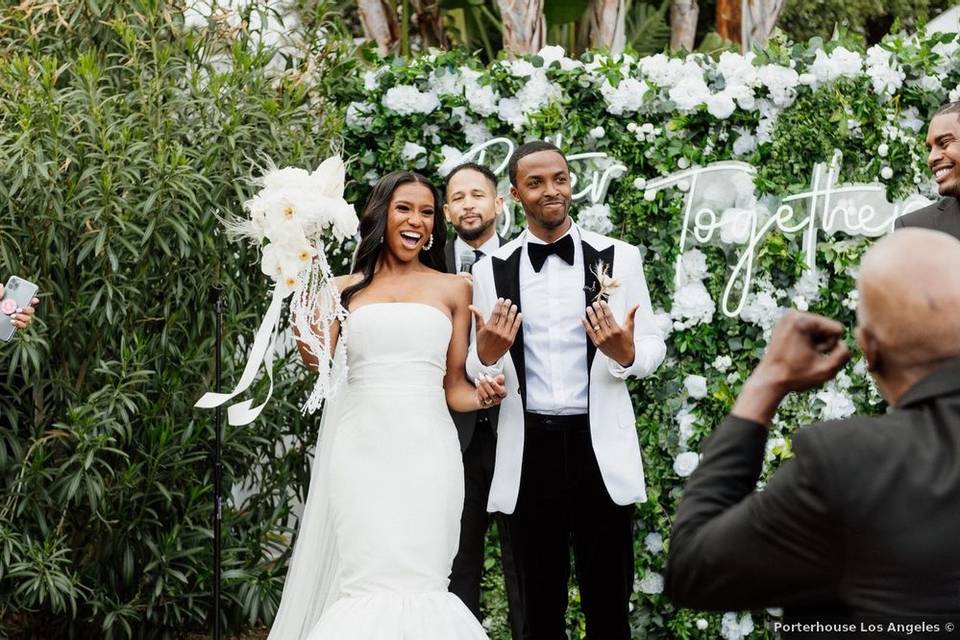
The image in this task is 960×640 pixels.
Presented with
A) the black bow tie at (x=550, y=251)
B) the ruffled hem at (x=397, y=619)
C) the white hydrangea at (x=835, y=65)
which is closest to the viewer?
the ruffled hem at (x=397, y=619)

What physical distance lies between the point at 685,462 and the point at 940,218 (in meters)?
1.81

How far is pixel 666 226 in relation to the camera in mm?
6047

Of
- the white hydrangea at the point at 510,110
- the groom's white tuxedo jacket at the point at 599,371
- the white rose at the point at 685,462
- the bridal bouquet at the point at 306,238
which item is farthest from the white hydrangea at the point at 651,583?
the white hydrangea at the point at 510,110

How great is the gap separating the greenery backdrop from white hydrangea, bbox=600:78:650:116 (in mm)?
11

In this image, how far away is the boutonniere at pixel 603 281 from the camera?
467 centimetres

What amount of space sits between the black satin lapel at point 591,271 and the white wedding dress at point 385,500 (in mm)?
556

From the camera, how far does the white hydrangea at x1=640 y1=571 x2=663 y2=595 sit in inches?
234

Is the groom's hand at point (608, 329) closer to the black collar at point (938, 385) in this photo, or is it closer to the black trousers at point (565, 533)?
the black trousers at point (565, 533)

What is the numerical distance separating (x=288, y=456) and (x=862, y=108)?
3312mm

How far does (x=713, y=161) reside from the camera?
6.00 m

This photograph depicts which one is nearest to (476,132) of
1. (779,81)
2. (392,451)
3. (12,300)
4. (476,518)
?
(779,81)

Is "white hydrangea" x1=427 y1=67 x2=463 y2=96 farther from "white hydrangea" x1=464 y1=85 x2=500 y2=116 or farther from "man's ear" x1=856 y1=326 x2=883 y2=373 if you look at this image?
"man's ear" x1=856 y1=326 x2=883 y2=373

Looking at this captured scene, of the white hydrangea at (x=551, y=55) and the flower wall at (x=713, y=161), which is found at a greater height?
the white hydrangea at (x=551, y=55)

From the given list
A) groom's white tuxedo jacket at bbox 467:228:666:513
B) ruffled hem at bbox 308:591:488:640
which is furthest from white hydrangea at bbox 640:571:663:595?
ruffled hem at bbox 308:591:488:640
